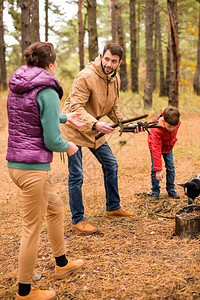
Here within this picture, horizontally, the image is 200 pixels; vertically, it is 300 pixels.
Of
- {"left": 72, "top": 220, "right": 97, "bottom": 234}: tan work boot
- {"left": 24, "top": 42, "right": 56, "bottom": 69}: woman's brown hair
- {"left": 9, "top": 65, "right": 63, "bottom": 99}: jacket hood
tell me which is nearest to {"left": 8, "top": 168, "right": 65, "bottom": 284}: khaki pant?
{"left": 9, "top": 65, "right": 63, "bottom": 99}: jacket hood

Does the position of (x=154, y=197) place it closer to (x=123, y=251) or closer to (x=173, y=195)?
(x=173, y=195)

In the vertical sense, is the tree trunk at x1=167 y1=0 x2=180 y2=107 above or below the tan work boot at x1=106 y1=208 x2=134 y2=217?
above

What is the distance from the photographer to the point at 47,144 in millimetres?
2508

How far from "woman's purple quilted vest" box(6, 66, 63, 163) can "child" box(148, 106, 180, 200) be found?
8.16 ft

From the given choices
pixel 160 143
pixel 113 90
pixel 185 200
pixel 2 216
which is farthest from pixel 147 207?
pixel 2 216

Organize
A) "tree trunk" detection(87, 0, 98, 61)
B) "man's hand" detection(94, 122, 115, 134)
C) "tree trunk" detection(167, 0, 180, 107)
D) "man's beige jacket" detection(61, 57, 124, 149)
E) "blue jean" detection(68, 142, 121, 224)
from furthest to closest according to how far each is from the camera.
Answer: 1. "tree trunk" detection(87, 0, 98, 61)
2. "tree trunk" detection(167, 0, 180, 107)
3. "blue jean" detection(68, 142, 121, 224)
4. "man's beige jacket" detection(61, 57, 124, 149)
5. "man's hand" detection(94, 122, 115, 134)

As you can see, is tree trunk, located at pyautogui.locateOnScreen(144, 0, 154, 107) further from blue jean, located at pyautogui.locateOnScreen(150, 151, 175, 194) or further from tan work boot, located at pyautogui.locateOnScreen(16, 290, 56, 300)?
tan work boot, located at pyautogui.locateOnScreen(16, 290, 56, 300)

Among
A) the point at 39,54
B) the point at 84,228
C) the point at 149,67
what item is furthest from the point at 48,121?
the point at 149,67

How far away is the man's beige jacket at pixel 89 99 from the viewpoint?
3896 mm

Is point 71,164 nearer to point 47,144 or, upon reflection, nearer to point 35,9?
point 47,144

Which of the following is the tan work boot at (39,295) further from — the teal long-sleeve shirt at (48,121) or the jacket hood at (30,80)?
the jacket hood at (30,80)

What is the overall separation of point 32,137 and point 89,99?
5.94ft

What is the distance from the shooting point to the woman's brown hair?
2504mm

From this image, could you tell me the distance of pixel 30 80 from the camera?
2.38 metres
